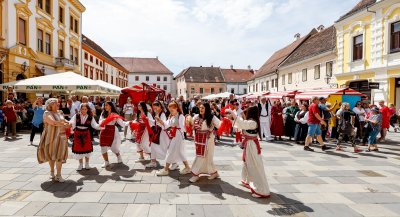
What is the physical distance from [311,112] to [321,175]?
11.4 feet

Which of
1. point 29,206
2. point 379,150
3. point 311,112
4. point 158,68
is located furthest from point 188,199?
point 158,68

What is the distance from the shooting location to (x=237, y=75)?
68562 mm

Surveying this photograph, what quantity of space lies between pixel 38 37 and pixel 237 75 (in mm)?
52028

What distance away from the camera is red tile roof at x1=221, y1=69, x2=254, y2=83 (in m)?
67.1

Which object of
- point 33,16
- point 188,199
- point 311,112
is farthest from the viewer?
point 33,16

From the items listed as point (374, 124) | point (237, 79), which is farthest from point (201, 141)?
point (237, 79)

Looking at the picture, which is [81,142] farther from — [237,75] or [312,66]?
[237,75]

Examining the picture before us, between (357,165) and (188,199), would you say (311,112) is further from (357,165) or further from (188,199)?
(188,199)

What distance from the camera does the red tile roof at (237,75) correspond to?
220 ft

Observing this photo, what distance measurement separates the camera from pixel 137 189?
527 centimetres

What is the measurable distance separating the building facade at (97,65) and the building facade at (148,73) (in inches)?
752

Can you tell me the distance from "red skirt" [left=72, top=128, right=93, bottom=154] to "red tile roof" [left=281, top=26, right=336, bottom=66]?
21005 mm

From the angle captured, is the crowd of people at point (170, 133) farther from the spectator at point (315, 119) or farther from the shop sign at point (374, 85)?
the shop sign at point (374, 85)

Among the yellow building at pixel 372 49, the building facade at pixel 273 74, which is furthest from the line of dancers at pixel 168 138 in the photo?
the building facade at pixel 273 74
